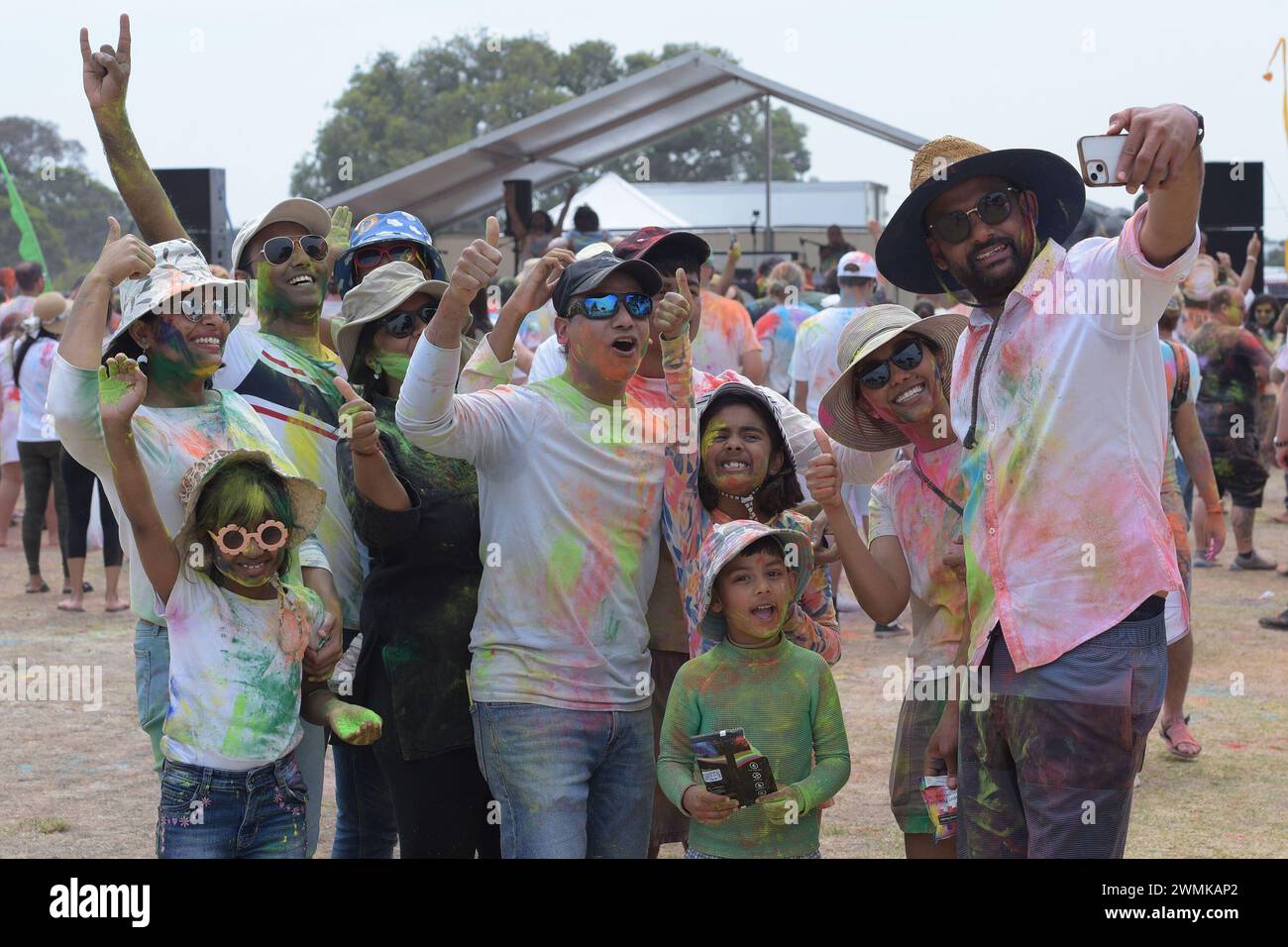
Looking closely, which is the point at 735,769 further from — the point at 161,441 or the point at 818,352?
the point at 818,352

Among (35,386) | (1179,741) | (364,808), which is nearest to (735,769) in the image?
(364,808)

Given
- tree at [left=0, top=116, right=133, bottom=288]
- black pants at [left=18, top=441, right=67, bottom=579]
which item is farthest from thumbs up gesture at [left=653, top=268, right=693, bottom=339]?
tree at [left=0, top=116, right=133, bottom=288]

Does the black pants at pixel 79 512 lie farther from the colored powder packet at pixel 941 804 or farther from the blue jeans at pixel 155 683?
the colored powder packet at pixel 941 804

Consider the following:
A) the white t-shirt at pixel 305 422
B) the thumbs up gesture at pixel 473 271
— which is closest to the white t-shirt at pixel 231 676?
the white t-shirt at pixel 305 422

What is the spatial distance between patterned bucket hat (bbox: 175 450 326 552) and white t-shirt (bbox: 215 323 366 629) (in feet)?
1.01

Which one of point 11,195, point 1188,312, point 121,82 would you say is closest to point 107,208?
point 11,195

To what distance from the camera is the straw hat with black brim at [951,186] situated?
3223 millimetres

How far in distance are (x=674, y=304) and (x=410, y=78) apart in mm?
70957

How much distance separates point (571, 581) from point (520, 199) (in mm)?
12934

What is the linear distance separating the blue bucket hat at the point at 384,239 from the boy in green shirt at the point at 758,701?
1.34 metres

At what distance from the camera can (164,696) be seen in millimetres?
3766

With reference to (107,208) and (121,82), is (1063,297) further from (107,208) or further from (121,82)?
(107,208)

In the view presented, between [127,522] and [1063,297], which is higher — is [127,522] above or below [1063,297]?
below

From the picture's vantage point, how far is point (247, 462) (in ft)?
12.0
